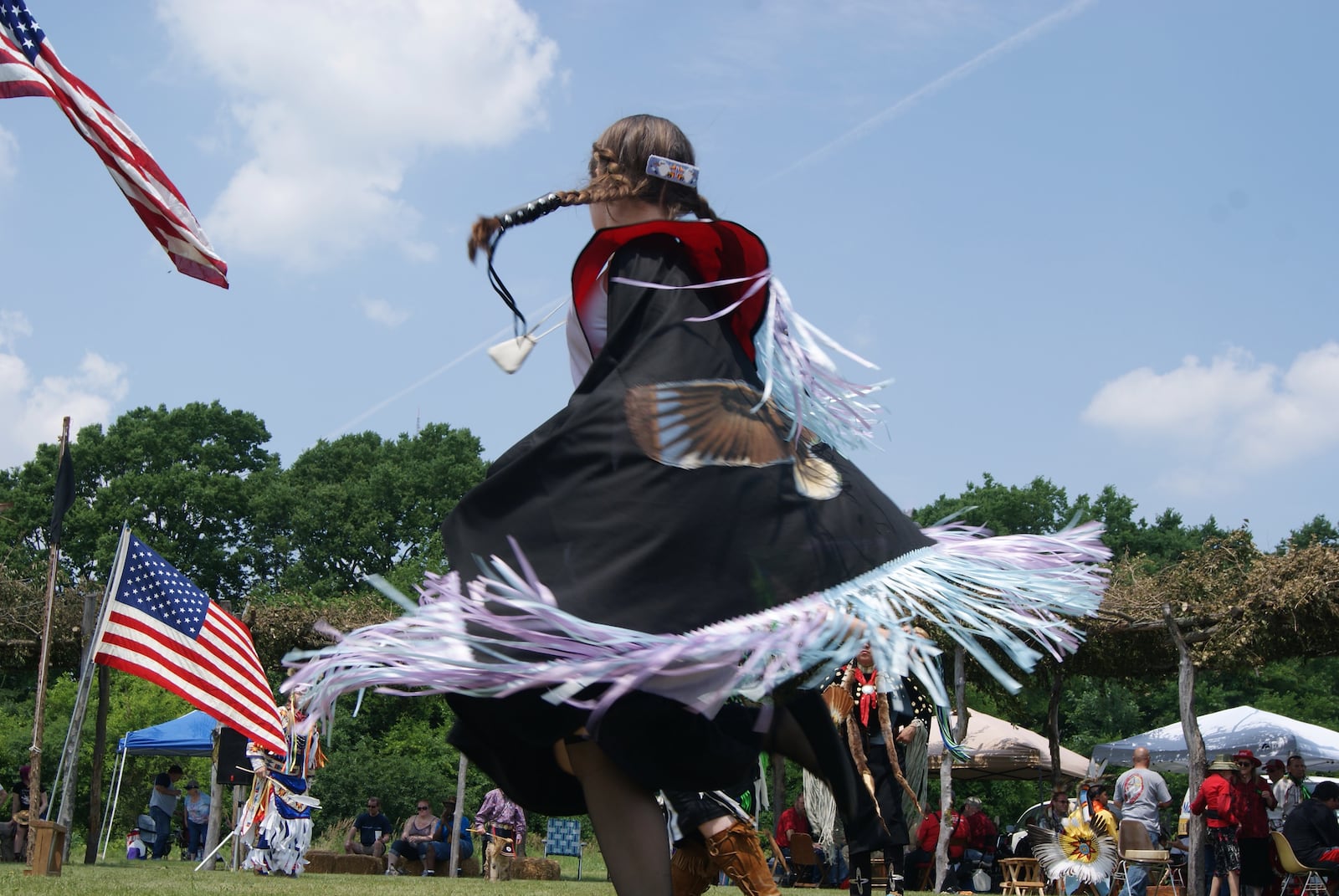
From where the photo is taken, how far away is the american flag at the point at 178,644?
10.1 meters

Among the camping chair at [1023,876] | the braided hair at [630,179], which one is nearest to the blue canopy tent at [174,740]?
the camping chair at [1023,876]

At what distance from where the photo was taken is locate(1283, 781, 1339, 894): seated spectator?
10562 mm

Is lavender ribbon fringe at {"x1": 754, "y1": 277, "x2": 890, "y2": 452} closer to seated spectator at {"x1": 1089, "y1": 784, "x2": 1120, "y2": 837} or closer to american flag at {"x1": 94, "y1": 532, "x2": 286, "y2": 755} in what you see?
american flag at {"x1": 94, "y1": 532, "x2": 286, "y2": 755}

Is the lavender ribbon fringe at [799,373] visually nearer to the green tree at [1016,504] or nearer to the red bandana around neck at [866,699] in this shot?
the red bandana around neck at [866,699]

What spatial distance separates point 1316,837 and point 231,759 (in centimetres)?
1133

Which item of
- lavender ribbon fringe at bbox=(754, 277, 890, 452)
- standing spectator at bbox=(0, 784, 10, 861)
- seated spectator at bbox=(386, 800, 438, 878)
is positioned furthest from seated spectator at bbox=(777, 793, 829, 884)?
lavender ribbon fringe at bbox=(754, 277, 890, 452)

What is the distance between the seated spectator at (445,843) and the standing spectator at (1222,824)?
8258 mm

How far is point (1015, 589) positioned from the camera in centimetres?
234

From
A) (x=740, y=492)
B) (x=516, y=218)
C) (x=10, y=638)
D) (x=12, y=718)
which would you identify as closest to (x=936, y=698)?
(x=740, y=492)

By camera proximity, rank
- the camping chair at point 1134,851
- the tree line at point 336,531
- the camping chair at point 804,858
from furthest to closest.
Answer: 1. the tree line at point 336,531
2. the camping chair at point 1134,851
3. the camping chair at point 804,858

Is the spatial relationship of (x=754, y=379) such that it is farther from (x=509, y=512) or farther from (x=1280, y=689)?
(x=1280, y=689)

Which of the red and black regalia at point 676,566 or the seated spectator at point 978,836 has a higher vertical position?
the red and black regalia at point 676,566

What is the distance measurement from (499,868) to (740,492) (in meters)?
12.8

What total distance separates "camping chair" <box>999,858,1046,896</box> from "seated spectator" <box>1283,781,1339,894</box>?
12.8ft
